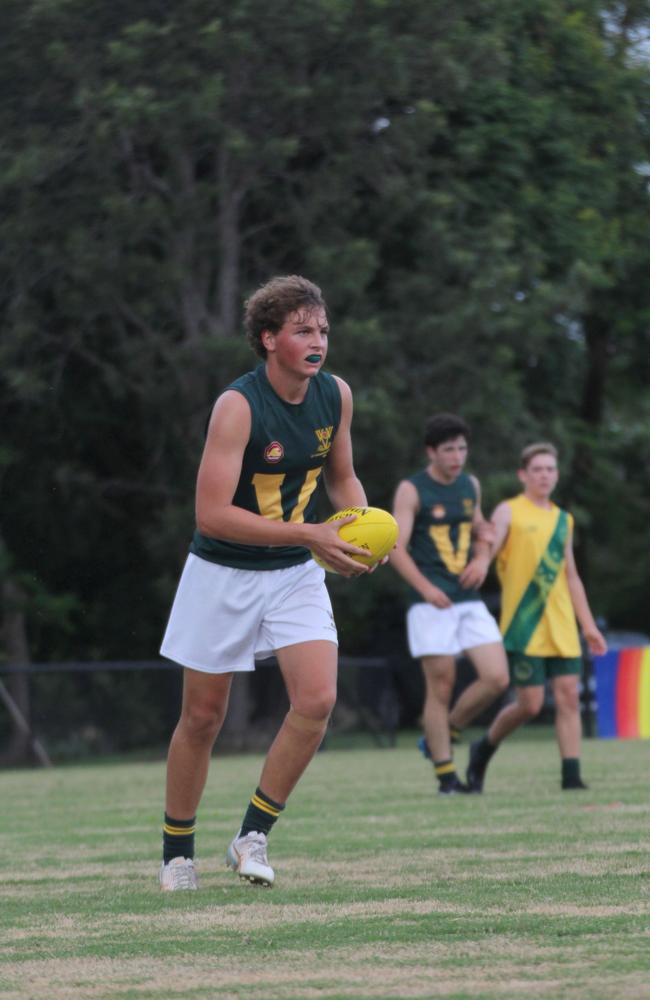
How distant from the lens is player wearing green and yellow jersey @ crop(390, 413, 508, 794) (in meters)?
11.8

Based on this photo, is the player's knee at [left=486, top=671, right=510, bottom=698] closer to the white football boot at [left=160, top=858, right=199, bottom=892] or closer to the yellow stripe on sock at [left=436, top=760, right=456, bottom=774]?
the yellow stripe on sock at [left=436, top=760, right=456, bottom=774]

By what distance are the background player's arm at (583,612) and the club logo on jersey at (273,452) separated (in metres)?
4.75

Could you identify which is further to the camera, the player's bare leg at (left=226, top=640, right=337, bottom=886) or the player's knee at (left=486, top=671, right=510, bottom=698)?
the player's knee at (left=486, top=671, right=510, bottom=698)

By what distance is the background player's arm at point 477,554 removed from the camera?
38.5ft

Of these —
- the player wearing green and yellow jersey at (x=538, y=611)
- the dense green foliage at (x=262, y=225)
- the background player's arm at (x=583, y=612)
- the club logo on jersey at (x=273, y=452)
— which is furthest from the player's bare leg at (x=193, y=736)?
the dense green foliage at (x=262, y=225)

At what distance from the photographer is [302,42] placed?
2291 centimetres

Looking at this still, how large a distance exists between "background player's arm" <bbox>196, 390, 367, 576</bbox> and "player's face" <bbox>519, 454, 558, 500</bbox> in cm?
543

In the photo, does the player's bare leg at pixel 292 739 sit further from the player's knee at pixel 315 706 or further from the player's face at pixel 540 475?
the player's face at pixel 540 475

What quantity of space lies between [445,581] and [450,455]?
2.67 ft

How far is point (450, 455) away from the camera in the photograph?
11773 millimetres

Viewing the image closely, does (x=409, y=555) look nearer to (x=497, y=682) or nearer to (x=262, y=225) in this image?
(x=497, y=682)

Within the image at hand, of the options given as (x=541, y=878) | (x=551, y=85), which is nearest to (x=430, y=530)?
(x=541, y=878)

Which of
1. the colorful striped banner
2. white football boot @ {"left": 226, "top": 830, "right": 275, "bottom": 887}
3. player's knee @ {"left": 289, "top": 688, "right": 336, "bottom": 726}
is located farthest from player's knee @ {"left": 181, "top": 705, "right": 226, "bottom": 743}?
the colorful striped banner

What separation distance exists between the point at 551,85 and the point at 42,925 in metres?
22.4
